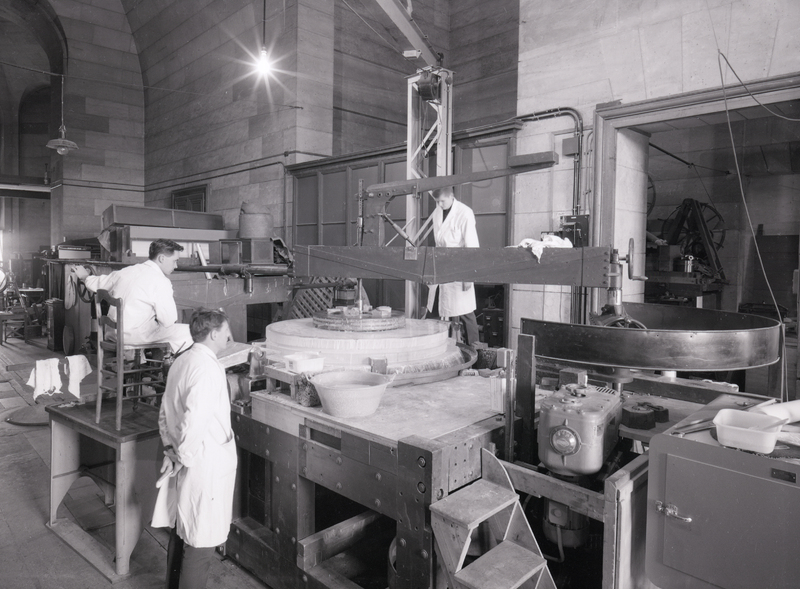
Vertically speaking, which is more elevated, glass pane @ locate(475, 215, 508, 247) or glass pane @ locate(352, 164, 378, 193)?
glass pane @ locate(352, 164, 378, 193)

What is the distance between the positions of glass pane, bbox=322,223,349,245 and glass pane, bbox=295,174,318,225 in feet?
1.07

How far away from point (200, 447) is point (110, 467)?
1940mm

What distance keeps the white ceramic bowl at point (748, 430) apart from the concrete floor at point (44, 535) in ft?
8.60

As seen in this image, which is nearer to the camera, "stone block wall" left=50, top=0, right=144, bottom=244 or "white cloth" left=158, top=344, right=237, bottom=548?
"white cloth" left=158, top=344, right=237, bottom=548

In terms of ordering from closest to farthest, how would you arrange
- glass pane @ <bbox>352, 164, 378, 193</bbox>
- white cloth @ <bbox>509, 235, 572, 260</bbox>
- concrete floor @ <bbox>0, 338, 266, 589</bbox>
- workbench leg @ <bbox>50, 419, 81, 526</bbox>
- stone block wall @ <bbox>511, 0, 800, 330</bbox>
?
white cloth @ <bbox>509, 235, 572, 260</bbox>, concrete floor @ <bbox>0, 338, 266, 589</bbox>, workbench leg @ <bbox>50, 419, 81, 526</bbox>, stone block wall @ <bbox>511, 0, 800, 330</bbox>, glass pane @ <bbox>352, 164, 378, 193</bbox>

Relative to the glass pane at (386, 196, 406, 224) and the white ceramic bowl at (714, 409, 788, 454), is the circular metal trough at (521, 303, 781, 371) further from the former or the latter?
the glass pane at (386, 196, 406, 224)

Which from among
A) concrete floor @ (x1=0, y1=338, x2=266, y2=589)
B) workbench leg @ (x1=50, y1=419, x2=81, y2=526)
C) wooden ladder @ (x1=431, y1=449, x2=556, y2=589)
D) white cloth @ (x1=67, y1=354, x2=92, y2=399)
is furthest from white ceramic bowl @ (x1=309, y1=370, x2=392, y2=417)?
white cloth @ (x1=67, y1=354, x2=92, y2=399)

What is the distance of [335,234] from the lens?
30.1ft

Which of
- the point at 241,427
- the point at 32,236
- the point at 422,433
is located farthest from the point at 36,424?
the point at 32,236

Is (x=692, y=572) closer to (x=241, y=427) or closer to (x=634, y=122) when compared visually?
→ (x=241, y=427)

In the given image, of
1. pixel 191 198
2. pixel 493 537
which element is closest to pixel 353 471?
pixel 493 537

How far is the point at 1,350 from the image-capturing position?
10344 mm

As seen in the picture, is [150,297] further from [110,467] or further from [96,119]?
[96,119]

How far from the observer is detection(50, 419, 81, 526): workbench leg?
3793mm
